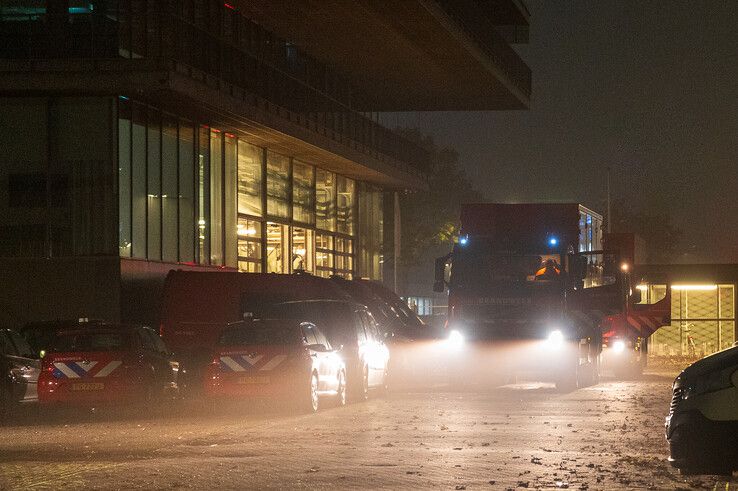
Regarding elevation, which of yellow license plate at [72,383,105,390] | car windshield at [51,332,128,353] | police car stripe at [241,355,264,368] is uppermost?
car windshield at [51,332,128,353]

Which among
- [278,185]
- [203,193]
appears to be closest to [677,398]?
[203,193]

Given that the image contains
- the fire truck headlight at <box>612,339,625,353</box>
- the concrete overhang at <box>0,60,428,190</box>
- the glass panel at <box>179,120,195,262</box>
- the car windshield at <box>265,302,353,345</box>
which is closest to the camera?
the car windshield at <box>265,302,353,345</box>

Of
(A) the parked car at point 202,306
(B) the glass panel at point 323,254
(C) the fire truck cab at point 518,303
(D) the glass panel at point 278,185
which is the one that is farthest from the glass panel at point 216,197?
(C) the fire truck cab at point 518,303

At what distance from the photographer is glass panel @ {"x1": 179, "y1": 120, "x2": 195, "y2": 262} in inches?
1549

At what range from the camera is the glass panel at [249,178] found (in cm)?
4431

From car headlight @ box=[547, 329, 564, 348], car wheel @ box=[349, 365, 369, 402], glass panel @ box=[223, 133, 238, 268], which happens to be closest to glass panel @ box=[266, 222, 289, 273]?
glass panel @ box=[223, 133, 238, 268]

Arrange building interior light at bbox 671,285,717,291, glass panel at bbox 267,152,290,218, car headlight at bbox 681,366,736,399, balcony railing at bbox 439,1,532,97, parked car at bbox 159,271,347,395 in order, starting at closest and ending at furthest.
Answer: car headlight at bbox 681,366,736,399
parked car at bbox 159,271,347,395
balcony railing at bbox 439,1,532,97
glass panel at bbox 267,152,290,218
building interior light at bbox 671,285,717,291

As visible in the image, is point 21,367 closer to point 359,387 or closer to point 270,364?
point 270,364

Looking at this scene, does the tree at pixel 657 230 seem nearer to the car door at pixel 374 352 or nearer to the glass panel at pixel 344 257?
the glass panel at pixel 344 257

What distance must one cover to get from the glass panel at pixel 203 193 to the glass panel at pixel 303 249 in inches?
329

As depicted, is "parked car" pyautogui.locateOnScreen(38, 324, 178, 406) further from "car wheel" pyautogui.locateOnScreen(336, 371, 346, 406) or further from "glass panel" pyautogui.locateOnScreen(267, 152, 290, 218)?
"glass panel" pyautogui.locateOnScreen(267, 152, 290, 218)

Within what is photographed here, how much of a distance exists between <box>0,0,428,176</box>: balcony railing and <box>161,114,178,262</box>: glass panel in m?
1.77

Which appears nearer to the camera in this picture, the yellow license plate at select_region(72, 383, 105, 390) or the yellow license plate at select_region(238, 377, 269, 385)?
the yellow license plate at select_region(72, 383, 105, 390)

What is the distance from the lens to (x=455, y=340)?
30984 mm
